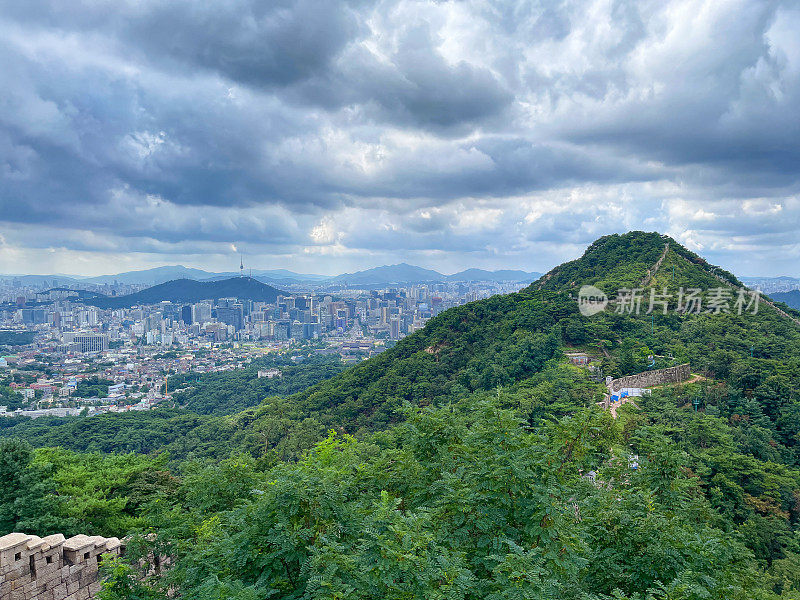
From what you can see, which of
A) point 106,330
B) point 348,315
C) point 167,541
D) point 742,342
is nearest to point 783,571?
point 167,541

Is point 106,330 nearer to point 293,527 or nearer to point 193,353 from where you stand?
point 193,353

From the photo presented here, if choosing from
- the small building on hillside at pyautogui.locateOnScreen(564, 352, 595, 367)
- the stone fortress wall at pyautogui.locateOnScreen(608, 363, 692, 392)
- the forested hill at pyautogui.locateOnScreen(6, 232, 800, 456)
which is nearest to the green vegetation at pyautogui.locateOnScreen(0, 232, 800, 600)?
the forested hill at pyautogui.locateOnScreen(6, 232, 800, 456)

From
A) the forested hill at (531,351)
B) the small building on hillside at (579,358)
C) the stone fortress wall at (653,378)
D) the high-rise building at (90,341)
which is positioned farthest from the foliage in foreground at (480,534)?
the high-rise building at (90,341)

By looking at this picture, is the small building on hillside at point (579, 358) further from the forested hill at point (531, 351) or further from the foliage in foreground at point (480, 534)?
the foliage in foreground at point (480, 534)

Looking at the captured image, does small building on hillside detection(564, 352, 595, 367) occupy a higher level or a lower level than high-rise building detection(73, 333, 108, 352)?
higher

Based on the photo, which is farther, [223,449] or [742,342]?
[223,449]

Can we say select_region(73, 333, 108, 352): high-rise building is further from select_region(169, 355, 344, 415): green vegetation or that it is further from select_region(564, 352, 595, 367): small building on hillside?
select_region(564, 352, 595, 367): small building on hillside
